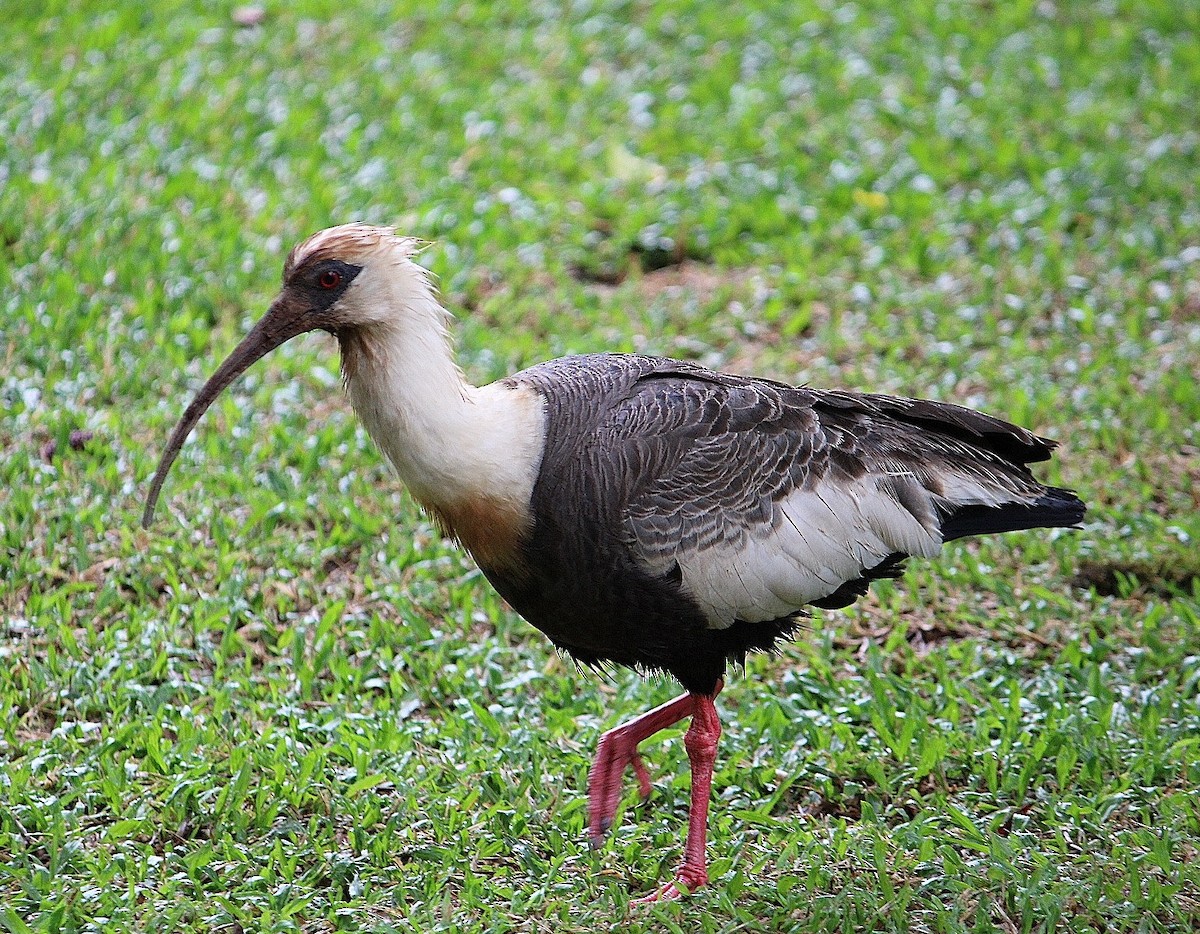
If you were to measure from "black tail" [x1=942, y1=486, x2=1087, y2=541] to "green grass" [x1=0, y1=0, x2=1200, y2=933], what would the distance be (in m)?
0.68

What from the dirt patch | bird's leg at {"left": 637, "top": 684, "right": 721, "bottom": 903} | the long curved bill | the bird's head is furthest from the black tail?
the long curved bill

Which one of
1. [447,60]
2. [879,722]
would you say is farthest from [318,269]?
[447,60]

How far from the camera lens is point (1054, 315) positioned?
6.60 meters

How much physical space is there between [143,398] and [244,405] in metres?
0.41

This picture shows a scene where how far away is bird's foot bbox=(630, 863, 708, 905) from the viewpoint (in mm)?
3764

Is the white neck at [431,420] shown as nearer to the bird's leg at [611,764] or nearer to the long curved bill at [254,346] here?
the long curved bill at [254,346]

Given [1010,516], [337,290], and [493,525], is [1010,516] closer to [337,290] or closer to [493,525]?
[493,525]

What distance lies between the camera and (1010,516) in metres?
4.12

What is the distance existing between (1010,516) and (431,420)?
5.74 ft

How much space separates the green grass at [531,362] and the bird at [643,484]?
562 millimetres

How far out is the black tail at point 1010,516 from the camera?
13.5 feet

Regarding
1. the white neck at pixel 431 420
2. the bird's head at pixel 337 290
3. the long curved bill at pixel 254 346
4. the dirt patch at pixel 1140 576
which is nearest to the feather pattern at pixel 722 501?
the white neck at pixel 431 420

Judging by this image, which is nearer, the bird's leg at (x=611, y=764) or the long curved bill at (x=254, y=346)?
the long curved bill at (x=254, y=346)

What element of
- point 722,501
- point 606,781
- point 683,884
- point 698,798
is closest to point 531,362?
point 722,501
